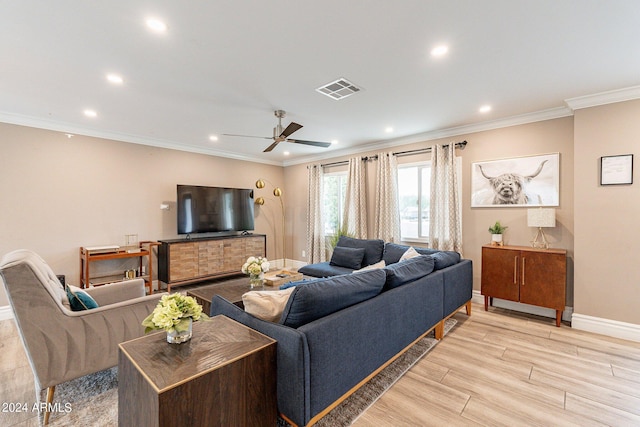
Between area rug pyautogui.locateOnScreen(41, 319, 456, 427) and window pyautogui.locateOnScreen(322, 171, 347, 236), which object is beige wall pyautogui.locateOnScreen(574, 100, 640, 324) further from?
window pyautogui.locateOnScreen(322, 171, 347, 236)

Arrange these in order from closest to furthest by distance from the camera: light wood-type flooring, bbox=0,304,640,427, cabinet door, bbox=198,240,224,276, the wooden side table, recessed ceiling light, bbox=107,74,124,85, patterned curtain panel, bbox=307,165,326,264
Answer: the wooden side table, light wood-type flooring, bbox=0,304,640,427, recessed ceiling light, bbox=107,74,124,85, cabinet door, bbox=198,240,224,276, patterned curtain panel, bbox=307,165,326,264

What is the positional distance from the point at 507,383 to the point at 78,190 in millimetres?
5915

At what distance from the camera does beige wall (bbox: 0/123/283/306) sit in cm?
383

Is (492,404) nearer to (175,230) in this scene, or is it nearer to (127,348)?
(127,348)

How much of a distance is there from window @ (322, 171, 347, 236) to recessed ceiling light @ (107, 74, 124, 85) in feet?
13.8

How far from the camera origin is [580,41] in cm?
220

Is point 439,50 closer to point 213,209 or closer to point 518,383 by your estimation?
point 518,383

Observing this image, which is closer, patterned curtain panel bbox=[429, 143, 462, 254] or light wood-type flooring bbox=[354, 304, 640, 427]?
light wood-type flooring bbox=[354, 304, 640, 427]

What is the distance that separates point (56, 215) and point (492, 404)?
5731 millimetres

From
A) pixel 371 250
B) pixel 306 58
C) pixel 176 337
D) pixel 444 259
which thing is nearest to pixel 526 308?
pixel 444 259

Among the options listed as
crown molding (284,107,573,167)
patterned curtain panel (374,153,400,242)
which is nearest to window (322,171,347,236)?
crown molding (284,107,573,167)

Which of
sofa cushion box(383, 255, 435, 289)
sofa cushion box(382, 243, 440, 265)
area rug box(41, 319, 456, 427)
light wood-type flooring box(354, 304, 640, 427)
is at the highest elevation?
sofa cushion box(383, 255, 435, 289)

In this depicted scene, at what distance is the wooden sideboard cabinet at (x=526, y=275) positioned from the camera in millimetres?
3373

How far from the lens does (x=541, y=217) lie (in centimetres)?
354
